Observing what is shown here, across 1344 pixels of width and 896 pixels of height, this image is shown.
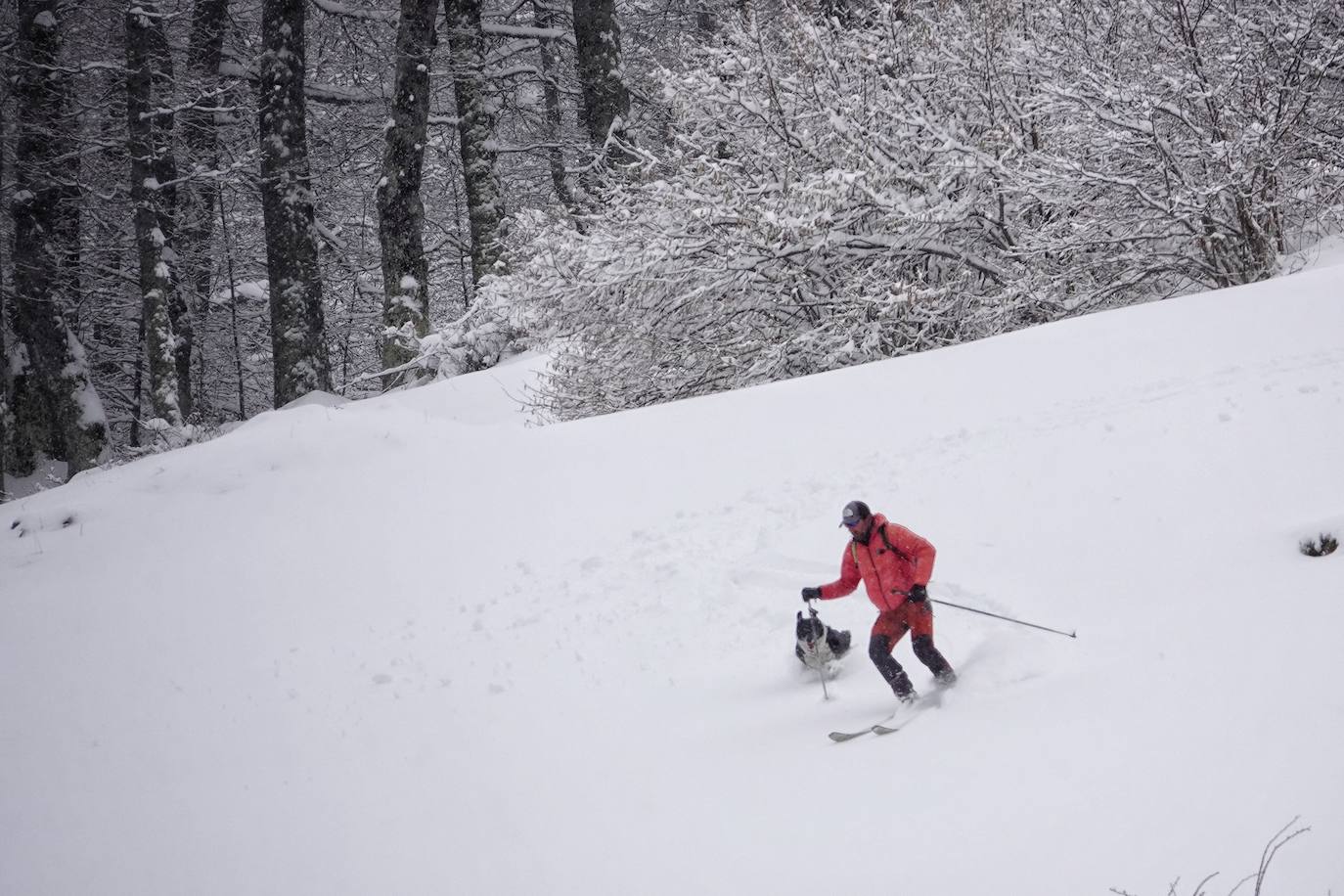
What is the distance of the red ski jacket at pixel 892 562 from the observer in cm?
522

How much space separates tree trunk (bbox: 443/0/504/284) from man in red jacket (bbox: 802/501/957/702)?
9847 millimetres

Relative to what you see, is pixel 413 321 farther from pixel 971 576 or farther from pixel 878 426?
pixel 971 576

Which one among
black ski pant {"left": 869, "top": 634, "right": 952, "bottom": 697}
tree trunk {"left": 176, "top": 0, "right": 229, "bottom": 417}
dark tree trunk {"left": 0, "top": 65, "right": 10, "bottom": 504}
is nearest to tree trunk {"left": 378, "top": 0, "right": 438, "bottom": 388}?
tree trunk {"left": 176, "top": 0, "right": 229, "bottom": 417}

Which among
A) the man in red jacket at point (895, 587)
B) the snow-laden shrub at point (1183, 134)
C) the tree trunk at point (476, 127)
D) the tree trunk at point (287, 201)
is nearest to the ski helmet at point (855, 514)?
the man in red jacket at point (895, 587)

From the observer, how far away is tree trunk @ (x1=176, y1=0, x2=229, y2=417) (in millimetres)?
15344

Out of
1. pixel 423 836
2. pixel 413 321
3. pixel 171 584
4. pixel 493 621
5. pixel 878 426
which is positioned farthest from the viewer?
pixel 413 321

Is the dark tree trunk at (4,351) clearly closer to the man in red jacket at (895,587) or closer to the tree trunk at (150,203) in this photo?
the tree trunk at (150,203)

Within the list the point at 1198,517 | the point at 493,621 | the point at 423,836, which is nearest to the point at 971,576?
the point at 1198,517

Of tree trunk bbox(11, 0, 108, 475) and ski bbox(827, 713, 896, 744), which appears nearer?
ski bbox(827, 713, 896, 744)

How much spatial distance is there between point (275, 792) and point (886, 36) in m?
10.6

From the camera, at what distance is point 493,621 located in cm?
715

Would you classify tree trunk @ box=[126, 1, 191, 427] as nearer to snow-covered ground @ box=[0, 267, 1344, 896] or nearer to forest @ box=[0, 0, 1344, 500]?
forest @ box=[0, 0, 1344, 500]

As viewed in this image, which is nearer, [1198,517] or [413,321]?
[1198,517]

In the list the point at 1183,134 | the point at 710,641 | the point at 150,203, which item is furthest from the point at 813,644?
the point at 150,203
